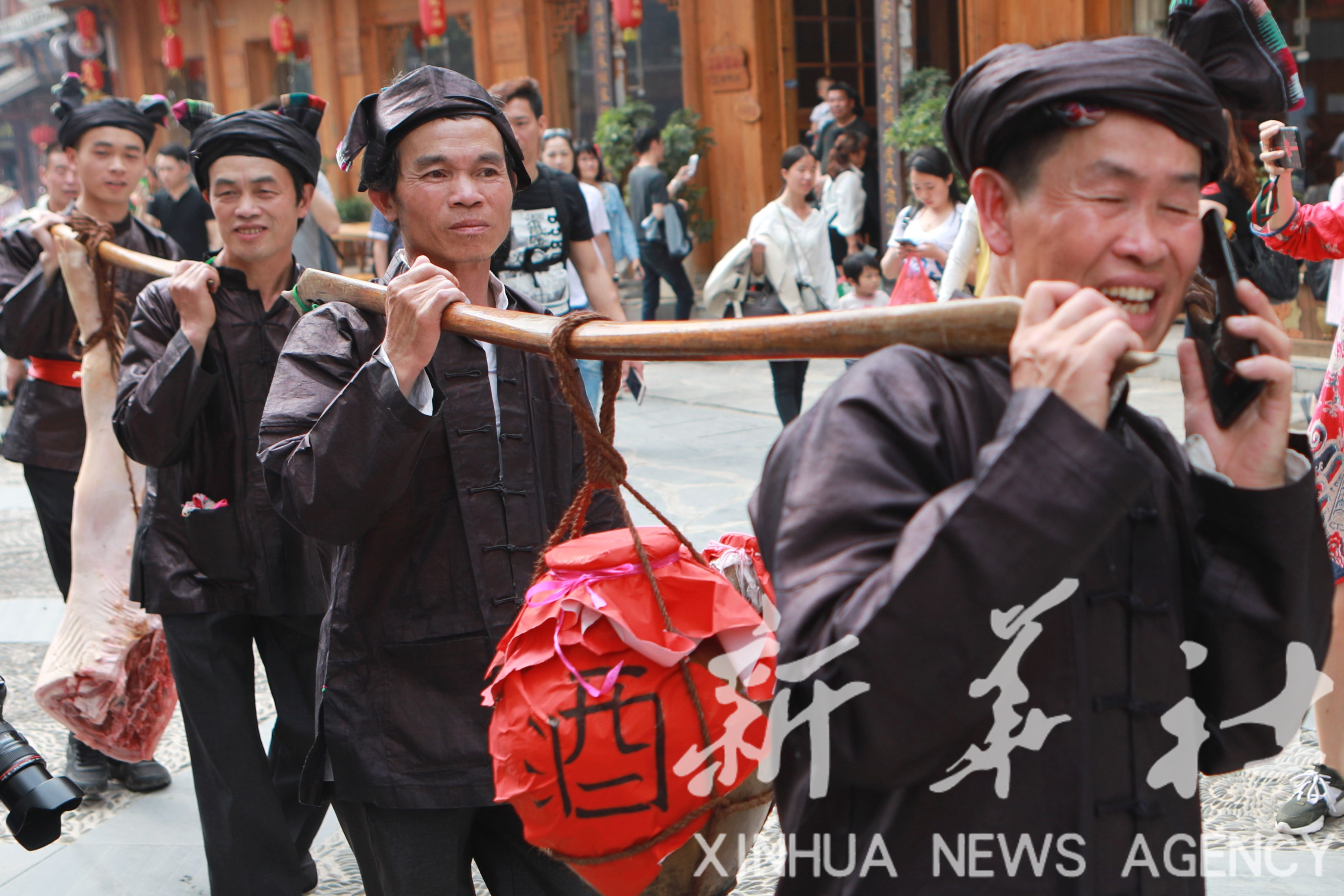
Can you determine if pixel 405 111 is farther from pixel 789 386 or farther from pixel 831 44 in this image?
pixel 831 44

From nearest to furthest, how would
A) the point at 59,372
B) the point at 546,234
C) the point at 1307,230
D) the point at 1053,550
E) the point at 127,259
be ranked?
the point at 1053,550
the point at 127,259
the point at 1307,230
the point at 59,372
the point at 546,234

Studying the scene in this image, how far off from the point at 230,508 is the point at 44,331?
5.01 feet

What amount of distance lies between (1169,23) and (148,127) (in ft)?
12.8

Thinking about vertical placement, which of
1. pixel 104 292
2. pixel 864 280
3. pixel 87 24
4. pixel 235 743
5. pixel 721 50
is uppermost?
pixel 87 24

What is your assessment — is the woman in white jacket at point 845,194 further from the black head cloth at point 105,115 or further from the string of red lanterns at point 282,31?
the string of red lanterns at point 282,31

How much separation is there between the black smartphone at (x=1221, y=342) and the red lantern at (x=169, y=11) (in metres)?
22.5

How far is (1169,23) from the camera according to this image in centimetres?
150

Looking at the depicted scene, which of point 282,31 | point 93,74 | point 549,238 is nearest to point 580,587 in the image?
point 549,238

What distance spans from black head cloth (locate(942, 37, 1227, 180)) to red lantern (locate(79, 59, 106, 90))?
2311cm

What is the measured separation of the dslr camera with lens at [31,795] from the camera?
2.10 m

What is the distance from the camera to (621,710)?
1.52 metres

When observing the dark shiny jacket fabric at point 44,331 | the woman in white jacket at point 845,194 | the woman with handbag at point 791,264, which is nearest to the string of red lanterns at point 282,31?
the woman in white jacket at point 845,194

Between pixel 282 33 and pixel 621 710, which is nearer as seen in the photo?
pixel 621 710

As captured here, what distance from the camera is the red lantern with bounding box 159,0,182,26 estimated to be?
21047 mm
